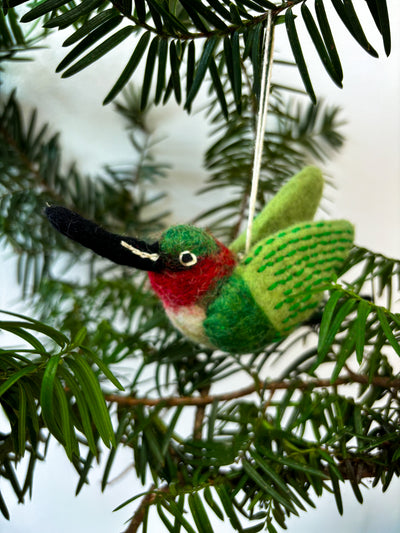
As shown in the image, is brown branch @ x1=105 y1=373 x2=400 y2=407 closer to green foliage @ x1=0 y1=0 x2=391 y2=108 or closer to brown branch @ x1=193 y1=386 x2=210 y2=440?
brown branch @ x1=193 y1=386 x2=210 y2=440

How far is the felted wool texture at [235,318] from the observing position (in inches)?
14.5

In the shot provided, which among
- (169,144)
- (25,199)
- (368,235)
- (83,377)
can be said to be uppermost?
(169,144)

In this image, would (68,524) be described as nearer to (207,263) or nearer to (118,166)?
(207,263)

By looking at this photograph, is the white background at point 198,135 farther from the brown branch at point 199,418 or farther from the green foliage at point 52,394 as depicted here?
the green foliage at point 52,394

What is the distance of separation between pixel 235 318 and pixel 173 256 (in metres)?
0.06

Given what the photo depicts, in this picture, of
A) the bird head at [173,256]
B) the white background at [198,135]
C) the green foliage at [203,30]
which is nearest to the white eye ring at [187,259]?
the bird head at [173,256]

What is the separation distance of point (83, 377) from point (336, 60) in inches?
8.3

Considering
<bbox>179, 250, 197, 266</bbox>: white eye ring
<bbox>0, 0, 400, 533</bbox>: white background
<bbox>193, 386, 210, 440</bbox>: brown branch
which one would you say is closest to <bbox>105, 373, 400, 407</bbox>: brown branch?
<bbox>193, 386, 210, 440</bbox>: brown branch

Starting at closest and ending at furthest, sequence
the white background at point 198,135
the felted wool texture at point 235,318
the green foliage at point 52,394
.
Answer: the green foliage at point 52,394
the felted wool texture at point 235,318
the white background at point 198,135

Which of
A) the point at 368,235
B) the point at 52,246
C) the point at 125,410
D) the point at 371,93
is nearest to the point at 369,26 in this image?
the point at 371,93

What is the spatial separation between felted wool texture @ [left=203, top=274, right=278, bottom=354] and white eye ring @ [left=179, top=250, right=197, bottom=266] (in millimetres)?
33

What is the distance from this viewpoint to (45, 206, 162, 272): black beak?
30cm

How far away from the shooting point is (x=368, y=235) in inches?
34.1

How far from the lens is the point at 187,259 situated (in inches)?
13.9
